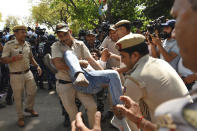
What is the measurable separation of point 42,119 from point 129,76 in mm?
3274

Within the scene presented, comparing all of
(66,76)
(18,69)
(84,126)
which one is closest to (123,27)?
(66,76)

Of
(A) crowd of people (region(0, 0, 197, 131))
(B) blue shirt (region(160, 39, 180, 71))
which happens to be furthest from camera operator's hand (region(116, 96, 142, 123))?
(B) blue shirt (region(160, 39, 180, 71))

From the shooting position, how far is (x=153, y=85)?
1.80 metres

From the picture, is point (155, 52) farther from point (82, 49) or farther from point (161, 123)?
point (161, 123)

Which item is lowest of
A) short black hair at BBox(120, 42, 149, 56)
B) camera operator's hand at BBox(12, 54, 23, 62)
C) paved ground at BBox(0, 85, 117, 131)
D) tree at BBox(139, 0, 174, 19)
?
paved ground at BBox(0, 85, 117, 131)

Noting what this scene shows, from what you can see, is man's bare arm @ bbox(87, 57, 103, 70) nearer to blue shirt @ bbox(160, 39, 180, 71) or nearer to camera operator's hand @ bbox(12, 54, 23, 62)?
blue shirt @ bbox(160, 39, 180, 71)

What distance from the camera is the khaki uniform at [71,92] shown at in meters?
3.05

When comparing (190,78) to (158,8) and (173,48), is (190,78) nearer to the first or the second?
(173,48)

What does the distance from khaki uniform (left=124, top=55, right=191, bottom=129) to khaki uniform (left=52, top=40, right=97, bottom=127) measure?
50.6 inches

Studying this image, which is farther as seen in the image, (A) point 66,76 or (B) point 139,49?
(A) point 66,76

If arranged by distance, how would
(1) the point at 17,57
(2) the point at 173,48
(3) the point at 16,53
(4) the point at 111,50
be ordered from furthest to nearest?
(4) the point at 111,50 < (3) the point at 16,53 < (1) the point at 17,57 < (2) the point at 173,48

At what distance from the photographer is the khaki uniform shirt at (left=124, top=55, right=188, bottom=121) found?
1799 mm

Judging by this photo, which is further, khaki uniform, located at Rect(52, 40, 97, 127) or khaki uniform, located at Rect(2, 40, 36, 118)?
khaki uniform, located at Rect(2, 40, 36, 118)

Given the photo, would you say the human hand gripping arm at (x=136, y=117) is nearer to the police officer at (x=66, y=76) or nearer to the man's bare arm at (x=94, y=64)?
the police officer at (x=66, y=76)
